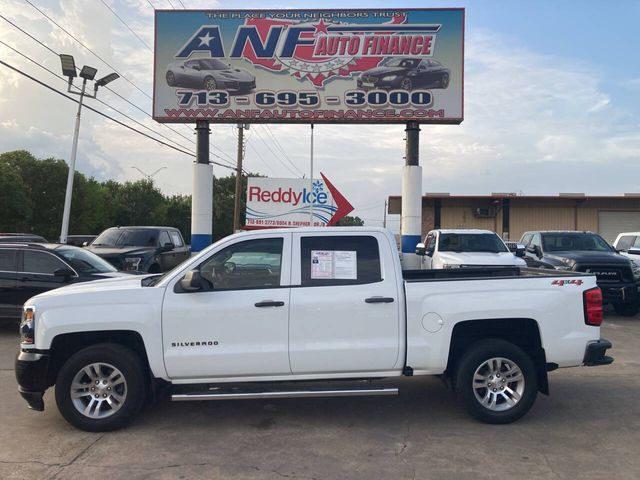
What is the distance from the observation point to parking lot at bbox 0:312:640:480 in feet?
14.8

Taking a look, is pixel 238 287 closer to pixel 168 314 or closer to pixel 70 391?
pixel 168 314

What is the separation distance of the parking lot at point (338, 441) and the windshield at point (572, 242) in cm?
784

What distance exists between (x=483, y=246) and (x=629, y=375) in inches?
251

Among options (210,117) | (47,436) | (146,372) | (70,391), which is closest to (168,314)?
(146,372)

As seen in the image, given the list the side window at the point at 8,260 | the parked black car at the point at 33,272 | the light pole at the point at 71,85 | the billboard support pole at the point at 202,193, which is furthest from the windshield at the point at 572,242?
the light pole at the point at 71,85

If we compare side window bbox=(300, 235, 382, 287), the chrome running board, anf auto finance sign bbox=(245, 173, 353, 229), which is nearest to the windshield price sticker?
side window bbox=(300, 235, 382, 287)

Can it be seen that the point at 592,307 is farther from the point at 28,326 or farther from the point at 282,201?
the point at 282,201

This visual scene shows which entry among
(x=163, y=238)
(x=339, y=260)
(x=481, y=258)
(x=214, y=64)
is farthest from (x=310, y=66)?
(x=339, y=260)

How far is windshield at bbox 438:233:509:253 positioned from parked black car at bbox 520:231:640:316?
1018 mm

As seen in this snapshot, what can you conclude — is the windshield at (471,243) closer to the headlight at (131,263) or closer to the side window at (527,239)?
the side window at (527,239)

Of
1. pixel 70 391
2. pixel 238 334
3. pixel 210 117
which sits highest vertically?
pixel 210 117

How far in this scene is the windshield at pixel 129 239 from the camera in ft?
49.2

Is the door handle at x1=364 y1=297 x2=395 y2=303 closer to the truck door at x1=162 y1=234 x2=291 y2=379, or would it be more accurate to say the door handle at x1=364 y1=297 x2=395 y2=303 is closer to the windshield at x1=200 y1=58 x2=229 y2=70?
the truck door at x1=162 y1=234 x2=291 y2=379

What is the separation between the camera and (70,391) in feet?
17.5
